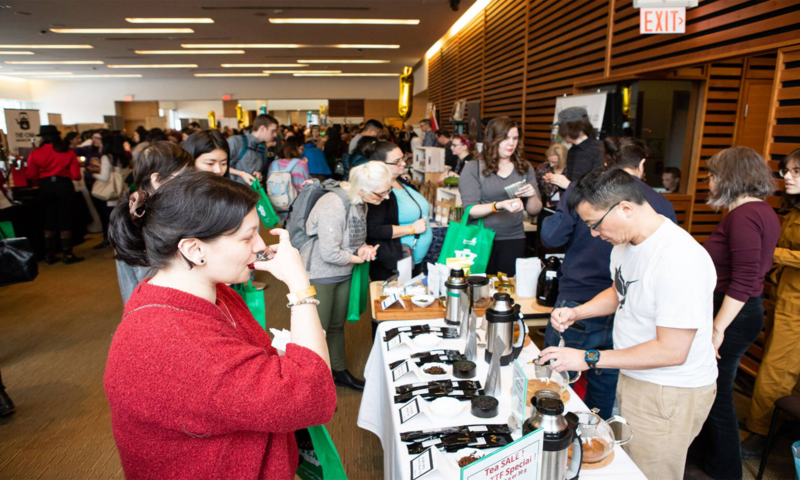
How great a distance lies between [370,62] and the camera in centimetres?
1400

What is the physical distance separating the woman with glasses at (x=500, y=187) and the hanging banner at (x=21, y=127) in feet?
29.5

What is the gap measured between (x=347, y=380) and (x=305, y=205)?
1255 millimetres

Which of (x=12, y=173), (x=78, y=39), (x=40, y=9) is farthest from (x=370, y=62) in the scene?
(x=12, y=173)

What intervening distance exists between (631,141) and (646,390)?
1711mm

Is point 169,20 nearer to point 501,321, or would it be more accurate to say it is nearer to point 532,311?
point 532,311

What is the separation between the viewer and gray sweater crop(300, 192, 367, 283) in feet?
9.26

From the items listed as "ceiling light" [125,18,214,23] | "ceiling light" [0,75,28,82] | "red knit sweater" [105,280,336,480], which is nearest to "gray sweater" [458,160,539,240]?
"red knit sweater" [105,280,336,480]

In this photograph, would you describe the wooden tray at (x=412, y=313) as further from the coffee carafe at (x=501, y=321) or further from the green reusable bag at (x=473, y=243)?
the coffee carafe at (x=501, y=321)

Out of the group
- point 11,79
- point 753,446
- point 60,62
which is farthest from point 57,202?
point 11,79

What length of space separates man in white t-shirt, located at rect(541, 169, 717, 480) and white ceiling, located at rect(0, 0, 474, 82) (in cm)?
649

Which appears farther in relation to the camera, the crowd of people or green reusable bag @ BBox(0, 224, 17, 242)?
green reusable bag @ BBox(0, 224, 17, 242)

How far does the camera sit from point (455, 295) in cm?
223

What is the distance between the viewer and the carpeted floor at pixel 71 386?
2596mm

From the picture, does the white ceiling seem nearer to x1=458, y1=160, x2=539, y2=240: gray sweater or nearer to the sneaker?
x1=458, y1=160, x2=539, y2=240: gray sweater
